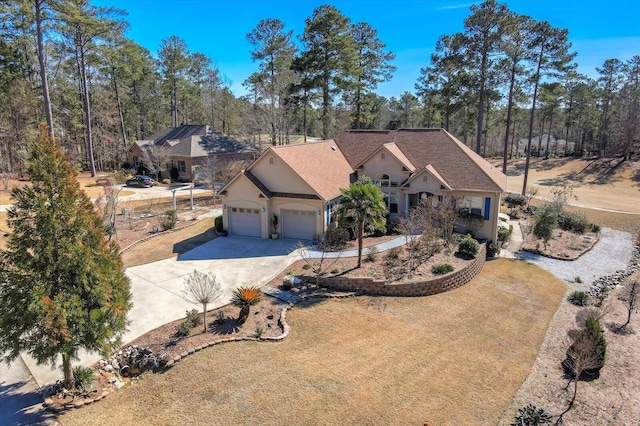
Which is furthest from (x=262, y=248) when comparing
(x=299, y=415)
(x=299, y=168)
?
(x=299, y=415)

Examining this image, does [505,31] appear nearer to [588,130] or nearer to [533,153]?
[588,130]

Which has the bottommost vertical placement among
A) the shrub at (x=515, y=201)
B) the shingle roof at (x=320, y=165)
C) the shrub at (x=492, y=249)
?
the shrub at (x=492, y=249)

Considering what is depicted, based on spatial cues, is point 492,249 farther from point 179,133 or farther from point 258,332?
point 179,133

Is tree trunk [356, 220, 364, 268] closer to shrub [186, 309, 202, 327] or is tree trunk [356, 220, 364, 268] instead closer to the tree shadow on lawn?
shrub [186, 309, 202, 327]

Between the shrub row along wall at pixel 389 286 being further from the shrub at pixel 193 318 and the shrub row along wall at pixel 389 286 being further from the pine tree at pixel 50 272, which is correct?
the pine tree at pixel 50 272

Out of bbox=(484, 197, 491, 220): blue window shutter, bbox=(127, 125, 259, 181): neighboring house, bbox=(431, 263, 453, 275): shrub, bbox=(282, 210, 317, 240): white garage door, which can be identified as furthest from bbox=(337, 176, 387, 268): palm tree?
bbox=(127, 125, 259, 181): neighboring house

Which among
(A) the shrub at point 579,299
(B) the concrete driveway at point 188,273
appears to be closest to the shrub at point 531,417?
(A) the shrub at point 579,299
